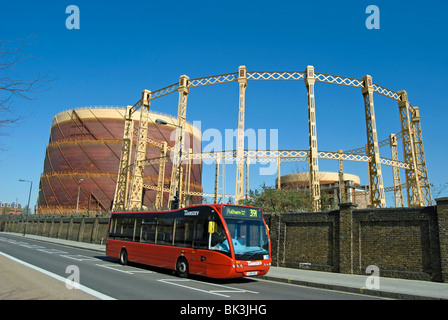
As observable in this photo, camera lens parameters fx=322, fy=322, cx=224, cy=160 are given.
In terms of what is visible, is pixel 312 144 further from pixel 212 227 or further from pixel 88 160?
pixel 88 160

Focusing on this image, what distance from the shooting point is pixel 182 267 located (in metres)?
13.1

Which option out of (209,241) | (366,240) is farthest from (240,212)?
(366,240)

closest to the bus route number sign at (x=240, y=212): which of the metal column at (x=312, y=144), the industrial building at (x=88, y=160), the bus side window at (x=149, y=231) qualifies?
the bus side window at (x=149, y=231)

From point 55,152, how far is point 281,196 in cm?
7134

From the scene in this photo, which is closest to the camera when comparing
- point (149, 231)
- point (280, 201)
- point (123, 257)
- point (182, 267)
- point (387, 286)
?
point (387, 286)

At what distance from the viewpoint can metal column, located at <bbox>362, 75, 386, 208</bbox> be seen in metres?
25.1

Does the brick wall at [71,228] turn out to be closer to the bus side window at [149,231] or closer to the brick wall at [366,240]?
the bus side window at [149,231]

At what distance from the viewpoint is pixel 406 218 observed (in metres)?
13.6

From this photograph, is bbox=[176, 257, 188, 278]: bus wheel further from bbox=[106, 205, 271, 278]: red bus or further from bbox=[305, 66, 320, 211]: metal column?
bbox=[305, 66, 320, 211]: metal column

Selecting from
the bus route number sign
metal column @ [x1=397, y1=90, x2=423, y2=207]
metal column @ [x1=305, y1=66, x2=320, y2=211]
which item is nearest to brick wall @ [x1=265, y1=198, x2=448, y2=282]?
the bus route number sign

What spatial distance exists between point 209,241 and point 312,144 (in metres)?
15.1

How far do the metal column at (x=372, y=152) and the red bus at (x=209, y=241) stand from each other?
15.7 m
